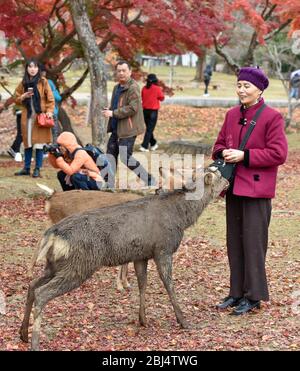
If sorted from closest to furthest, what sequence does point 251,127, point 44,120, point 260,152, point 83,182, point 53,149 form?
point 260,152
point 251,127
point 53,149
point 83,182
point 44,120

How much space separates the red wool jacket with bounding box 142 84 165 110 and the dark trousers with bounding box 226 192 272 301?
11.5 metres

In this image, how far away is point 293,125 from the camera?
23594 millimetres

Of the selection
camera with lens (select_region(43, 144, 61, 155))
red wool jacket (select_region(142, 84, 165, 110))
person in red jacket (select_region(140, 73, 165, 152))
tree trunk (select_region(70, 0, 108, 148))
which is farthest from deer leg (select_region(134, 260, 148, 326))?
red wool jacket (select_region(142, 84, 165, 110))

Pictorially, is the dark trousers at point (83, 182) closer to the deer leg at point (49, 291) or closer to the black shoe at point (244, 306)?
the black shoe at point (244, 306)

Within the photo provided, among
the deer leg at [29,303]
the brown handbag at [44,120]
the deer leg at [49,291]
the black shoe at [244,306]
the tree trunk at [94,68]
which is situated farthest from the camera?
the tree trunk at [94,68]

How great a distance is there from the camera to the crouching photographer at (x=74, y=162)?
25.5 ft

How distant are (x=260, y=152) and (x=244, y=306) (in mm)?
1283

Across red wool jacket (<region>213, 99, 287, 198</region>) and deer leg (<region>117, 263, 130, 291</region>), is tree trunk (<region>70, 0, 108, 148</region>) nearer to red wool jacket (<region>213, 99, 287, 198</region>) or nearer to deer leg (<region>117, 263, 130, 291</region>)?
deer leg (<region>117, 263, 130, 291</region>)

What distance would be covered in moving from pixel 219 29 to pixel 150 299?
8.52 meters

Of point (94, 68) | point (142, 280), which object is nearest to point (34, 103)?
point (94, 68)

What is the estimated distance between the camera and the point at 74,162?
7.77 metres

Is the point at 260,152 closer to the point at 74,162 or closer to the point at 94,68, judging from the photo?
the point at 74,162

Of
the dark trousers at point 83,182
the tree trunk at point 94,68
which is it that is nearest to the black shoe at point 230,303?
the dark trousers at point 83,182

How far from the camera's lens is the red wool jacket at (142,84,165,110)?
1741 cm
